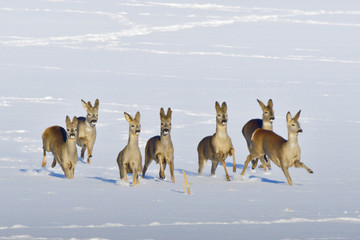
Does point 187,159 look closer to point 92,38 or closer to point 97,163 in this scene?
point 97,163

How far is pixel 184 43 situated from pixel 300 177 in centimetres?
2869

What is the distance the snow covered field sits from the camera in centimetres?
1071

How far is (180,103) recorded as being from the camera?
26.3m

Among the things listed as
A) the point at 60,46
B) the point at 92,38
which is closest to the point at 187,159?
the point at 60,46

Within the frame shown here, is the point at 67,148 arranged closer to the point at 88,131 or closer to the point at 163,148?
the point at 163,148

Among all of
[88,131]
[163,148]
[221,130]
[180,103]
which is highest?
[180,103]

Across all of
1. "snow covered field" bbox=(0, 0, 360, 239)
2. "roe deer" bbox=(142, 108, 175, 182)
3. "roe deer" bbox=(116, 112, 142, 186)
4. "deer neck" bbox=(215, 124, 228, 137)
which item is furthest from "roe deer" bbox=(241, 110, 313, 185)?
"roe deer" bbox=(116, 112, 142, 186)

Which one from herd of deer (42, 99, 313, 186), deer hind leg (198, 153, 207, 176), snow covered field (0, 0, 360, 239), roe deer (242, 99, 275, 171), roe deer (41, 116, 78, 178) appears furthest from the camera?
roe deer (242, 99, 275, 171)

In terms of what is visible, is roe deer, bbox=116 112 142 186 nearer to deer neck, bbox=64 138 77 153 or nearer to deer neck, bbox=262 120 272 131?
deer neck, bbox=64 138 77 153

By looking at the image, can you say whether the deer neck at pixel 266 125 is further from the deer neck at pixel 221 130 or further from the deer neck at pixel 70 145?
the deer neck at pixel 70 145

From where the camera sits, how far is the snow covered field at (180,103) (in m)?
10.7

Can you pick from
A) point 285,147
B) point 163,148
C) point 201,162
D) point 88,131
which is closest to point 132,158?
point 163,148

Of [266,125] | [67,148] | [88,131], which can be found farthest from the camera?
[88,131]

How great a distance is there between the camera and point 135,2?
5994 cm
